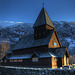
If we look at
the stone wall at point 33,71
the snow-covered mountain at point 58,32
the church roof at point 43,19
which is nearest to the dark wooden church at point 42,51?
the church roof at point 43,19

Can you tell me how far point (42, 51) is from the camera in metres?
31.1

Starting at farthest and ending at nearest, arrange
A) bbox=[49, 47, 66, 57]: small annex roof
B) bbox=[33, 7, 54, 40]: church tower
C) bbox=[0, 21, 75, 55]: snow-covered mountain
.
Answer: bbox=[0, 21, 75, 55]: snow-covered mountain, bbox=[33, 7, 54, 40]: church tower, bbox=[49, 47, 66, 57]: small annex roof

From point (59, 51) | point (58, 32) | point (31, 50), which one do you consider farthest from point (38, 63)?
point (58, 32)

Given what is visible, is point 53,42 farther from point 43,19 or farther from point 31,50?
point 43,19

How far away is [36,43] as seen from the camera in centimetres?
3312

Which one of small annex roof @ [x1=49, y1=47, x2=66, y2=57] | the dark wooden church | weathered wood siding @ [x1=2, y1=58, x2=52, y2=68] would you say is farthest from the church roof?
weathered wood siding @ [x1=2, y1=58, x2=52, y2=68]

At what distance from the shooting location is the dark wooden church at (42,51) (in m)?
28.8

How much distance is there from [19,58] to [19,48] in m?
4.13

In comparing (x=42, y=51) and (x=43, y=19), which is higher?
(x=43, y=19)

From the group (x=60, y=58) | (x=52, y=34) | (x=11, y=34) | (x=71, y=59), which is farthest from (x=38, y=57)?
(x=11, y=34)

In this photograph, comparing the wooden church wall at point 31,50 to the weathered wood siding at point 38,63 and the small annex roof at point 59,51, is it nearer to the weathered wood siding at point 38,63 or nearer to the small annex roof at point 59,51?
the small annex roof at point 59,51

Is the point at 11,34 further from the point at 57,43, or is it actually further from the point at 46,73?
the point at 46,73

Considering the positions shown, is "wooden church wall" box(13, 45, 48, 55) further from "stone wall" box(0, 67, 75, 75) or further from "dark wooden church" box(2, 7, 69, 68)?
"stone wall" box(0, 67, 75, 75)

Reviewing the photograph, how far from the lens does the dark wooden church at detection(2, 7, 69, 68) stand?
94.6 feet
